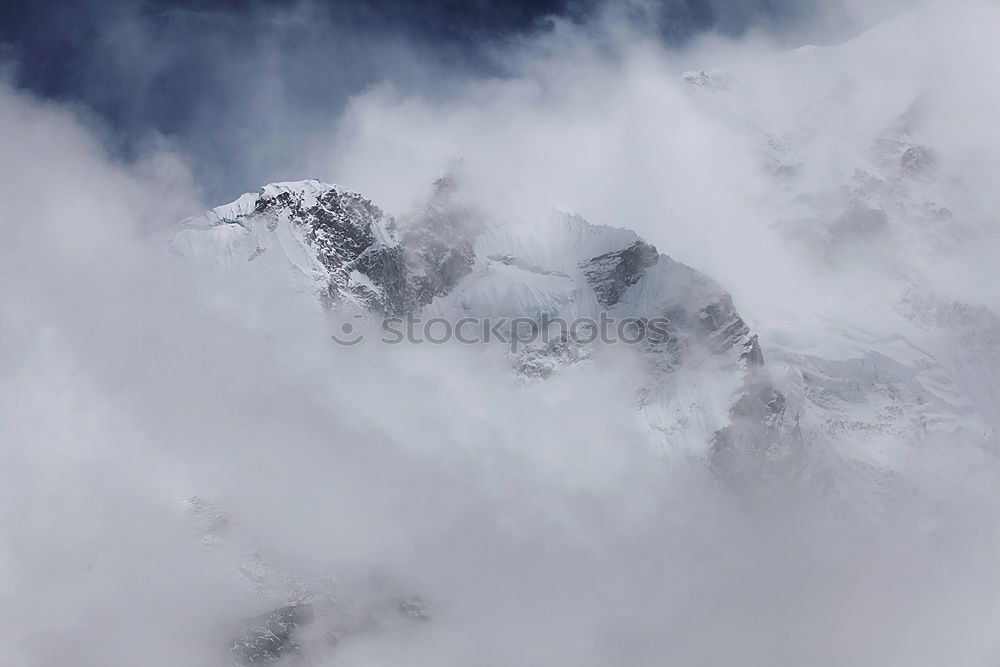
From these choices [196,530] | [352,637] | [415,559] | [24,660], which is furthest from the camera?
[415,559]

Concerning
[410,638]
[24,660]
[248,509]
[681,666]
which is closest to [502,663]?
[410,638]

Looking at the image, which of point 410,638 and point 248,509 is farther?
point 248,509

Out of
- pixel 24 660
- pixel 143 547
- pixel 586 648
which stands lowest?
pixel 24 660

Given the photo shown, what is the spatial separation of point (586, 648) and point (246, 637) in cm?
6383

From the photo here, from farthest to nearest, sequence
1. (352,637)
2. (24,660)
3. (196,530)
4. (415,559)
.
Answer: (415,559) < (196,530) < (352,637) < (24,660)

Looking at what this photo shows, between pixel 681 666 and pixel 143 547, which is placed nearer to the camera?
pixel 143 547

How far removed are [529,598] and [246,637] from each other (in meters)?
60.2

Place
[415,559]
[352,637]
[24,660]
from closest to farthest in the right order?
Result: [24,660] < [352,637] < [415,559]

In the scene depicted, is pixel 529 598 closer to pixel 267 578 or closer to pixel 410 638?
pixel 410 638

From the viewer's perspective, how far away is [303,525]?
192375 mm

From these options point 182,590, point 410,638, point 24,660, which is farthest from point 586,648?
point 24,660

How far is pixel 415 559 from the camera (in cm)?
19638

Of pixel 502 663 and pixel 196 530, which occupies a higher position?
pixel 196 530

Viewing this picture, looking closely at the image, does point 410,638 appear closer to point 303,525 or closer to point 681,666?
point 303,525
